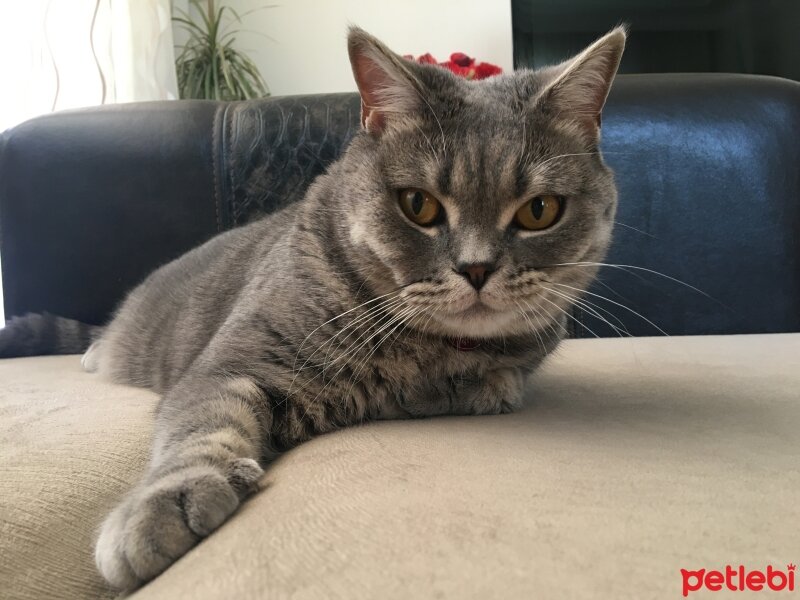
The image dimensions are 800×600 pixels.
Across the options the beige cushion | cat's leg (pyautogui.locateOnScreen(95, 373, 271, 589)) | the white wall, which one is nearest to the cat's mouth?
the beige cushion

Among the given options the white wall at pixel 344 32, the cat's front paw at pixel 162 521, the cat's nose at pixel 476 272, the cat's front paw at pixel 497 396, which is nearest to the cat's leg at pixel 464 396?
the cat's front paw at pixel 497 396

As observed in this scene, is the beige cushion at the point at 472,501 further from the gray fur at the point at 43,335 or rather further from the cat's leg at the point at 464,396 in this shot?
the gray fur at the point at 43,335

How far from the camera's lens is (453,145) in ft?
3.35

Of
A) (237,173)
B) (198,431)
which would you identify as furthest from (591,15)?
(198,431)

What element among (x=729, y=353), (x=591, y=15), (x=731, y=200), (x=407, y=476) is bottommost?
(x=729, y=353)

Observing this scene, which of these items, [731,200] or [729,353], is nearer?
[729,353]

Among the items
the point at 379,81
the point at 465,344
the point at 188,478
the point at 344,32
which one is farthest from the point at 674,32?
the point at 188,478

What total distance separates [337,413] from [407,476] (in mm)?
308

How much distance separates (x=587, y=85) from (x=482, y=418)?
58cm

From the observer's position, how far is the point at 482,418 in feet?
3.53

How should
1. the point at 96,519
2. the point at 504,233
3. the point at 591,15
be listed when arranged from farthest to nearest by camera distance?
the point at 591,15 → the point at 504,233 → the point at 96,519

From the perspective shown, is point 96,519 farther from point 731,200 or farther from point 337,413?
point 731,200

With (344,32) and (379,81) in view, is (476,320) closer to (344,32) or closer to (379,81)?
(379,81)

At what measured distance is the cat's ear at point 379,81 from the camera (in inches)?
41.3
